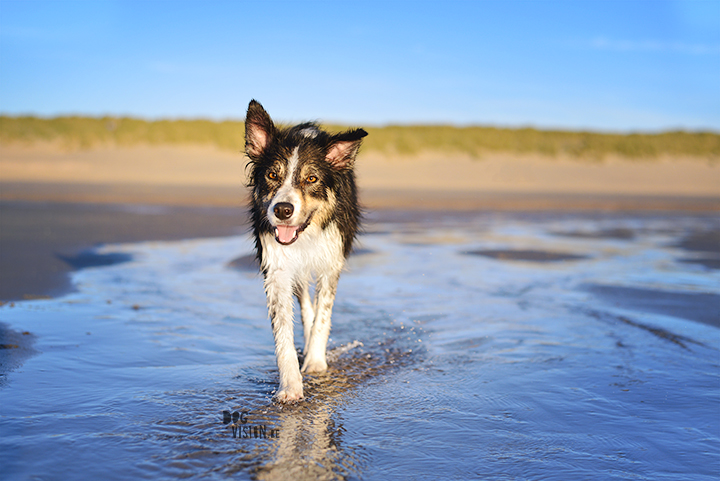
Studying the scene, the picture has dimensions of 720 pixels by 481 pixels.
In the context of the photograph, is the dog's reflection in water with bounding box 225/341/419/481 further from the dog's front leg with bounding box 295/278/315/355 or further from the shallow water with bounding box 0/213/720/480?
the dog's front leg with bounding box 295/278/315/355

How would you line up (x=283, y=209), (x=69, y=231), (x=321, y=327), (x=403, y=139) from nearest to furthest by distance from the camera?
(x=283, y=209) < (x=321, y=327) < (x=69, y=231) < (x=403, y=139)

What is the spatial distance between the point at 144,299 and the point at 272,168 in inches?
118

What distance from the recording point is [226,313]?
6.41m

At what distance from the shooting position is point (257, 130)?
4.88m

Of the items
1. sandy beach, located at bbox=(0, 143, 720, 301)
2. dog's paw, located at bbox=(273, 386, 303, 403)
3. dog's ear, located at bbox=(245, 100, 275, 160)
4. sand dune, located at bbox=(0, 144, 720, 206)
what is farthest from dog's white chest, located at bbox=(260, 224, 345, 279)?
sand dune, located at bbox=(0, 144, 720, 206)

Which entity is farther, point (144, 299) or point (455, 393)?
point (144, 299)

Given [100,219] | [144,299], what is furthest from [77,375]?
[100,219]

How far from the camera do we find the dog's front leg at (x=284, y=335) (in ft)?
13.9

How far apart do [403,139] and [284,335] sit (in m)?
32.8

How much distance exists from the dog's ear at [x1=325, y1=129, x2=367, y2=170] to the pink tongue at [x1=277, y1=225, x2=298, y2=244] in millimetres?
756

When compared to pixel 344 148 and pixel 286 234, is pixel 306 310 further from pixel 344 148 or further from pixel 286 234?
pixel 344 148

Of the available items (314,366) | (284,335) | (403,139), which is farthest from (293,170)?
(403,139)

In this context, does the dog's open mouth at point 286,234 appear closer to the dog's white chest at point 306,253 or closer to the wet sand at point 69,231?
the dog's white chest at point 306,253

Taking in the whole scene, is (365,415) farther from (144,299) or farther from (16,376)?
(144,299)
